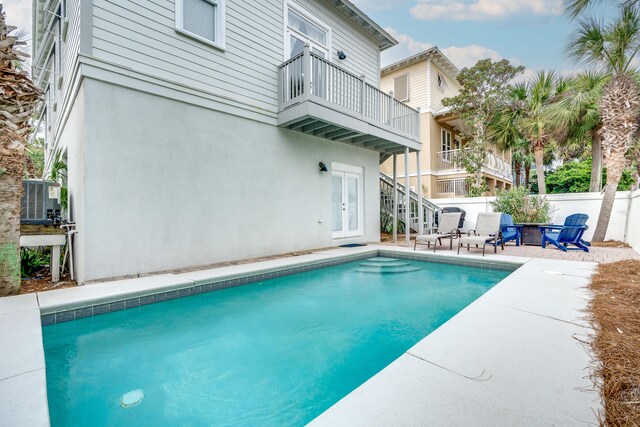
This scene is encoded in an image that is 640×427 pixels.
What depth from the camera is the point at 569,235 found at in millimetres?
7312

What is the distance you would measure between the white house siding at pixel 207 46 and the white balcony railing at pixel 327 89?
1.45ft

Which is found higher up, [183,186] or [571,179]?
[571,179]

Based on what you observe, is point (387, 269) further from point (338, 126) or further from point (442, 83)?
point (442, 83)

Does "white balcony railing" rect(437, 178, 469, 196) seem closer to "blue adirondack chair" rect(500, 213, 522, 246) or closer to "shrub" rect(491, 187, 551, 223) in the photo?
"shrub" rect(491, 187, 551, 223)

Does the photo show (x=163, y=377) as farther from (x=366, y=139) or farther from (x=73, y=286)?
(x=366, y=139)

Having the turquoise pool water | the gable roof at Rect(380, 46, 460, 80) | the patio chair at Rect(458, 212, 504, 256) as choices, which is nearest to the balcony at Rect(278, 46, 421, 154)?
the patio chair at Rect(458, 212, 504, 256)

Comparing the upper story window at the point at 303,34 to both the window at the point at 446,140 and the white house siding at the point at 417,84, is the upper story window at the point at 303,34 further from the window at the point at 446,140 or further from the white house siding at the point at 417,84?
the window at the point at 446,140

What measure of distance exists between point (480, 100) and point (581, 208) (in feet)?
19.5

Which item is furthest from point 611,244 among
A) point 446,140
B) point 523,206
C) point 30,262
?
point 30,262

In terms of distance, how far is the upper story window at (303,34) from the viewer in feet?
25.3

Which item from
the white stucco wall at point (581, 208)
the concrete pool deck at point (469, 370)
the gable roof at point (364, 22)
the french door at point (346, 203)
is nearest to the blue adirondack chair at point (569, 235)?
the white stucco wall at point (581, 208)

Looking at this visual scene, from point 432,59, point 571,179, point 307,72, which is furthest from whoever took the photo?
point 571,179

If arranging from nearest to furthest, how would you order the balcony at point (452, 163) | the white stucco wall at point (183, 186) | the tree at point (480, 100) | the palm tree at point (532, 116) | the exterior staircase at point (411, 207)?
the white stucco wall at point (183, 186), the palm tree at point (532, 116), the exterior staircase at point (411, 207), the tree at point (480, 100), the balcony at point (452, 163)

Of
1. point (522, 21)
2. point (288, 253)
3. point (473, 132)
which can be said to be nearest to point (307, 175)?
point (288, 253)
